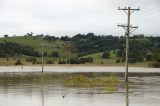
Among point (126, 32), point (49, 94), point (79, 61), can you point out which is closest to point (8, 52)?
point (79, 61)

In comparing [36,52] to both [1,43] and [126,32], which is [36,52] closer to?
[1,43]

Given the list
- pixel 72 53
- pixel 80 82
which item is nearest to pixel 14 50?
pixel 72 53

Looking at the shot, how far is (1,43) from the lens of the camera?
195375mm

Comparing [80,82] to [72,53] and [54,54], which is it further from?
[72,53]

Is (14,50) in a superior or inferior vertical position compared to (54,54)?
superior

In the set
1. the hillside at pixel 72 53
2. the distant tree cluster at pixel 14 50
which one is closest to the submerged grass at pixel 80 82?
the hillside at pixel 72 53

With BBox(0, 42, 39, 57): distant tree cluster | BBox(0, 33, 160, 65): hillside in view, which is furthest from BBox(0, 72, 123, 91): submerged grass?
BBox(0, 42, 39, 57): distant tree cluster

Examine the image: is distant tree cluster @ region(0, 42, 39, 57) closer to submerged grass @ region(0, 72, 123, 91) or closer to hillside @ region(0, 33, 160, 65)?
hillside @ region(0, 33, 160, 65)

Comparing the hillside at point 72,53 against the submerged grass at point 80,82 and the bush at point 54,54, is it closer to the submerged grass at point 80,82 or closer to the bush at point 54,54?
the bush at point 54,54

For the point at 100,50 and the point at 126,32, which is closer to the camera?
the point at 126,32

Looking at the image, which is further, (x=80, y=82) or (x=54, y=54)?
(x=54, y=54)

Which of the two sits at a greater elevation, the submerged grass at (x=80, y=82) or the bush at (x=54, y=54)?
the bush at (x=54, y=54)

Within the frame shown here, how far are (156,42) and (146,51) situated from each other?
2769 cm

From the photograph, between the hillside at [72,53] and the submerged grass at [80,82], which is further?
the hillside at [72,53]
